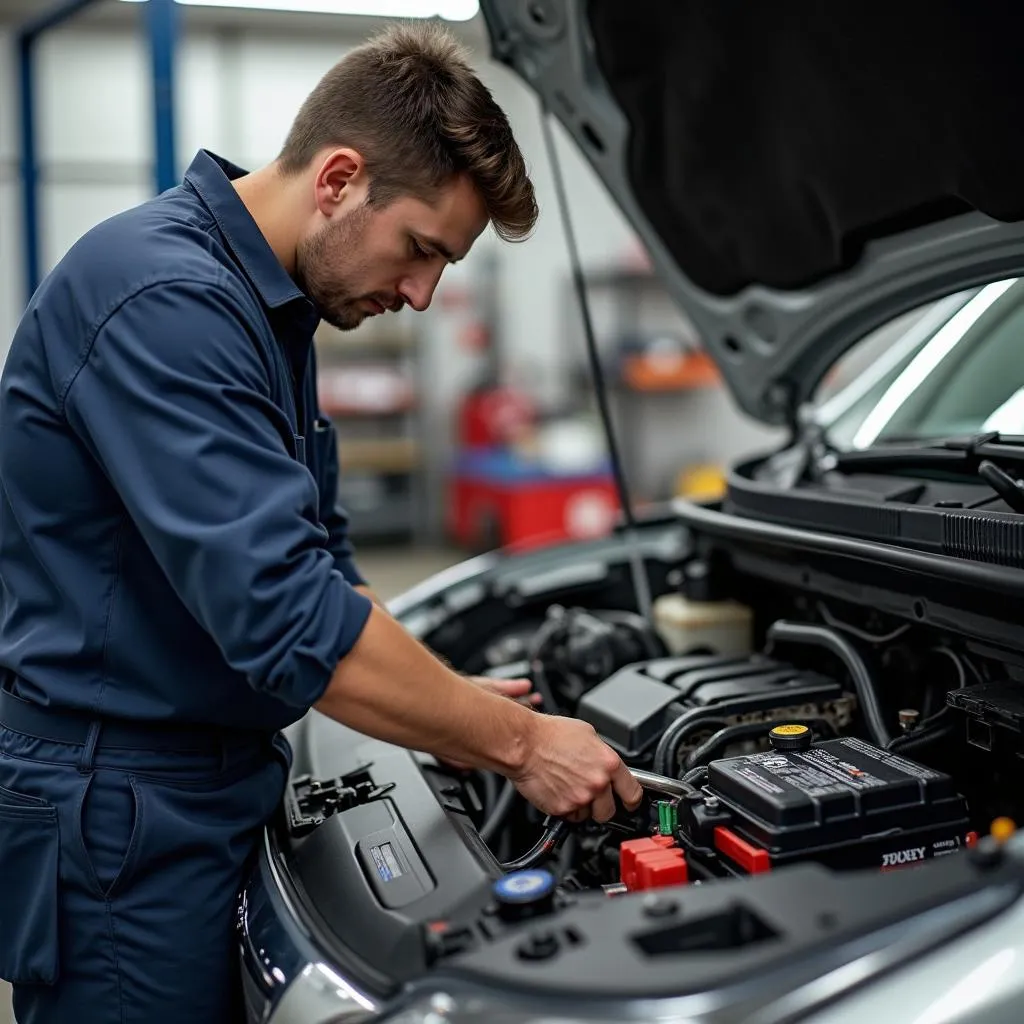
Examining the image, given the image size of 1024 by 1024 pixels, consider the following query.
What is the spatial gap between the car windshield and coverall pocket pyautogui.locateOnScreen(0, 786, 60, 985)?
1.45 m

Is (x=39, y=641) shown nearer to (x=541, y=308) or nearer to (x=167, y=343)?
(x=167, y=343)

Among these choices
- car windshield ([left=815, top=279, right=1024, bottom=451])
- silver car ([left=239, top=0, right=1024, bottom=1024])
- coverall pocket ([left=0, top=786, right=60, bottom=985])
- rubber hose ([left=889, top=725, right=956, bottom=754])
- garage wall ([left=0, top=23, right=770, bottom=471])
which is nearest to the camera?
silver car ([left=239, top=0, right=1024, bottom=1024])

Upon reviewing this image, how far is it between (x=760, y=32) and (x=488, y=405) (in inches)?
239

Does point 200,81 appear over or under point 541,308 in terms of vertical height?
over

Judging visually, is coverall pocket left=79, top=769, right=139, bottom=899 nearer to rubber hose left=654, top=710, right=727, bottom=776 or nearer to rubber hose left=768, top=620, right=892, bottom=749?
rubber hose left=654, top=710, right=727, bottom=776

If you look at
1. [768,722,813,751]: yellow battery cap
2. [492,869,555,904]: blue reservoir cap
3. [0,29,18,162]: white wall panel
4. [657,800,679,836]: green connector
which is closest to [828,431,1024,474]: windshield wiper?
[768,722,813,751]: yellow battery cap

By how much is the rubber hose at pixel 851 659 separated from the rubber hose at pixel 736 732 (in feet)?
0.22

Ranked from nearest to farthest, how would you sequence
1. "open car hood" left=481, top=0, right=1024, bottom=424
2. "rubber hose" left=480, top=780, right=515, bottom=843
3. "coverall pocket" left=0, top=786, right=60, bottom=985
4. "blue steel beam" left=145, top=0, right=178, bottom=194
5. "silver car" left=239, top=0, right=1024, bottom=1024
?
1. "silver car" left=239, top=0, right=1024, bottom=1024
2. "coverall pocket" left=0, top=786, right=60, bottom=985
3. "open car hood" left=481, top=0, right=1024, bottom=424
4. "rubber hose" left=480, top=780, right=515, bottom=843
5. "blue steel beam" left=145, top=0, right=178, bottom=194

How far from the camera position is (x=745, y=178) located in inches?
77.5

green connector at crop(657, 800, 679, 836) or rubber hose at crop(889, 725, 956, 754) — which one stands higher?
rubber hose at crop(889, 725, 956, 754)

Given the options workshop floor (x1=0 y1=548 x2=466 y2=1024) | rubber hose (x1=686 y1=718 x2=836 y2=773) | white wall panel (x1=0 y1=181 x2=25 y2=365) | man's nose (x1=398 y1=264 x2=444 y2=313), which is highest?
white wall panel (x1=0 y1=181 x2=25 y2=365)

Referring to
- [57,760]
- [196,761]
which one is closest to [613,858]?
[196,761]

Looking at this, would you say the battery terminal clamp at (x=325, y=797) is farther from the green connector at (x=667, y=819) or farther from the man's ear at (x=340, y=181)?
the man's ear at (x=340, y=181)

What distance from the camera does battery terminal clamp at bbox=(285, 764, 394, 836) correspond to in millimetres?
1481
